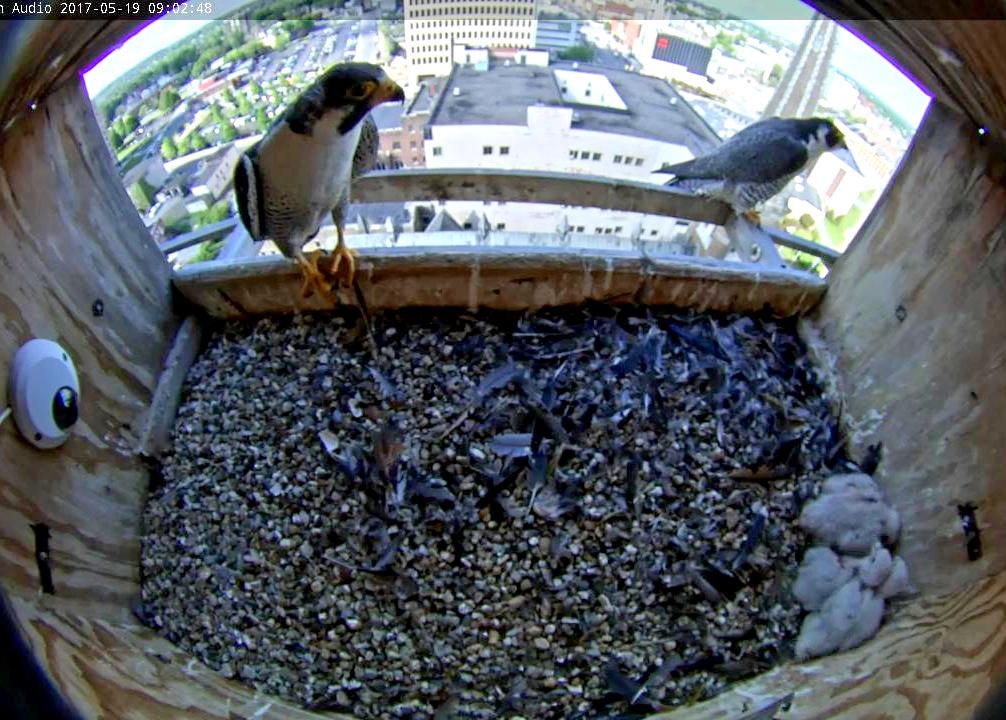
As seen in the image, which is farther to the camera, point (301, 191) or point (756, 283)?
point (756, 283)

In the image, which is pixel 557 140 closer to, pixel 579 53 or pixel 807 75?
pixel 579 53

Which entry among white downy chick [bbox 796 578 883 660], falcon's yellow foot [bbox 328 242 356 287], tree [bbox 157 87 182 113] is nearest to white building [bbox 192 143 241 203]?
tree [bbox 157 87 182 113]

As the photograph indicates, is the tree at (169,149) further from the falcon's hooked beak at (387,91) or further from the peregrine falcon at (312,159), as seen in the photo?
the falcon's hooked beak at (387,91)

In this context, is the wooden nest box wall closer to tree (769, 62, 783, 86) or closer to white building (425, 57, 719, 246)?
white building (425, 57, 719, 246)

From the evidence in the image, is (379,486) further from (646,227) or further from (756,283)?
(646,227)

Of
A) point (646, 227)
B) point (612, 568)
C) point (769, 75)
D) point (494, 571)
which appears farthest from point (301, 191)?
point (769, 75)

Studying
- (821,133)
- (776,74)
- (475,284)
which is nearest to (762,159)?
(821,133)
